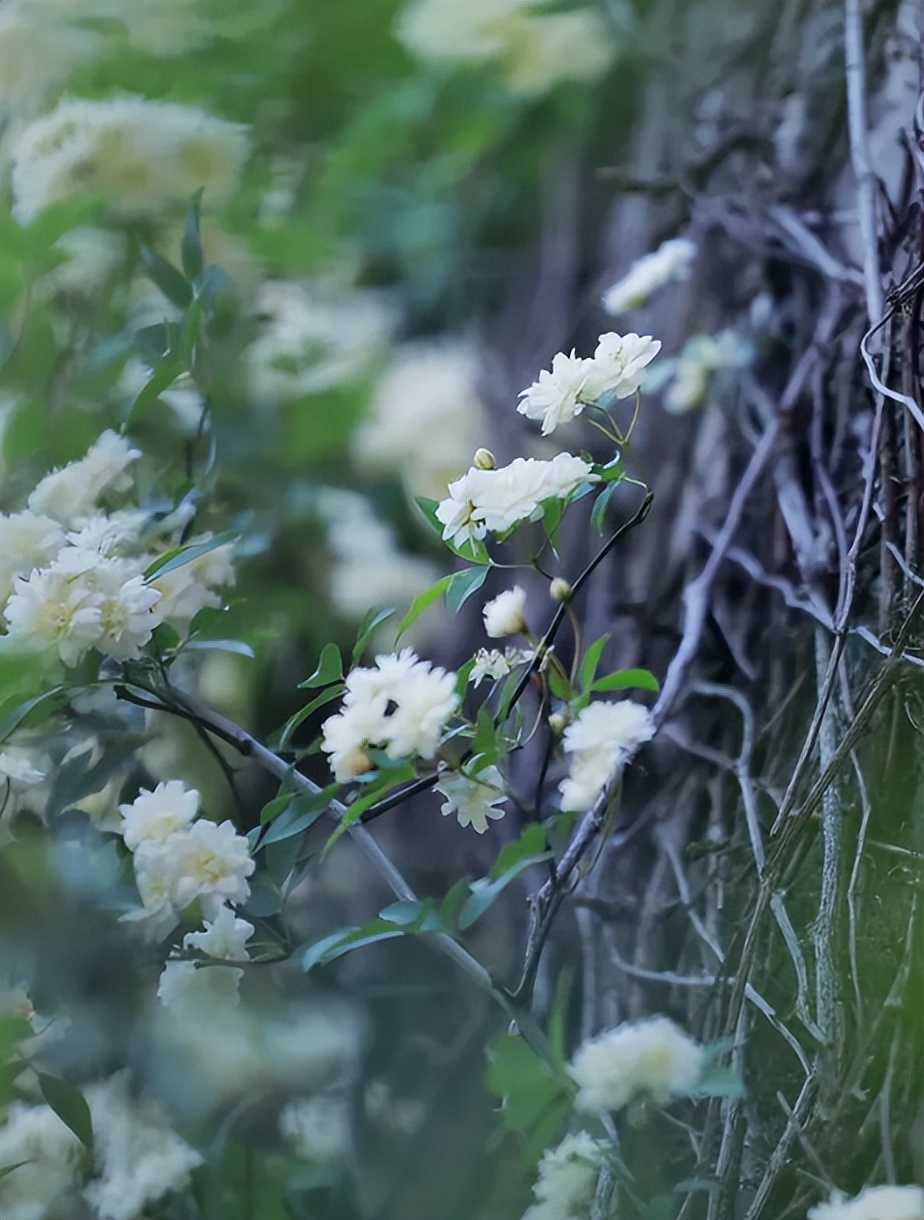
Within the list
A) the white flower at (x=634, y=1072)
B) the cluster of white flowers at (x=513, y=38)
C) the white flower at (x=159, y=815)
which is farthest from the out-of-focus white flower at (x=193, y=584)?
the cluster of white flowers at (x=513, y=38)

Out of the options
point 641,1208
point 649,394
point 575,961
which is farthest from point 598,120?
point 641,1208

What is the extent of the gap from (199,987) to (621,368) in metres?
0.40

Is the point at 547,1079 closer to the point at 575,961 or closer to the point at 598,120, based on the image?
the point at 575,961

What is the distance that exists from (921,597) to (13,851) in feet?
1.81

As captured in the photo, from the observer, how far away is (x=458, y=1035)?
0.67m

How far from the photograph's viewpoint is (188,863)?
0.60 metres

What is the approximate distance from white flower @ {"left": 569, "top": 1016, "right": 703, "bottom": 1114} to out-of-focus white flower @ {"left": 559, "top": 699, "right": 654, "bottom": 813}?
123mm

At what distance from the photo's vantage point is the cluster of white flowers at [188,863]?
1.98 ft

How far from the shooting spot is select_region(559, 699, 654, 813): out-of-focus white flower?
1.93 ft

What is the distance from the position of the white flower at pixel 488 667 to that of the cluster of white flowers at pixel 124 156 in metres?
0.45

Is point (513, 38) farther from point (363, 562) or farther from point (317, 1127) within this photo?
point (317, 1127)

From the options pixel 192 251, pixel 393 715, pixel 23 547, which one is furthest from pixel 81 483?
pixel 393 715

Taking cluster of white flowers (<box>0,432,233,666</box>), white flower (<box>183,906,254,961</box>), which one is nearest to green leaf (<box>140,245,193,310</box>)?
cluster of white flowers (<box>0,432,233,666</box>)

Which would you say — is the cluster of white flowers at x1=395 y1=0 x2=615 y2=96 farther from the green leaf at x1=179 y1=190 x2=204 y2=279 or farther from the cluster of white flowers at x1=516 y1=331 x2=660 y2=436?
the cluster of white flowers at x1=516 y1=331 x2=660 y2=436
